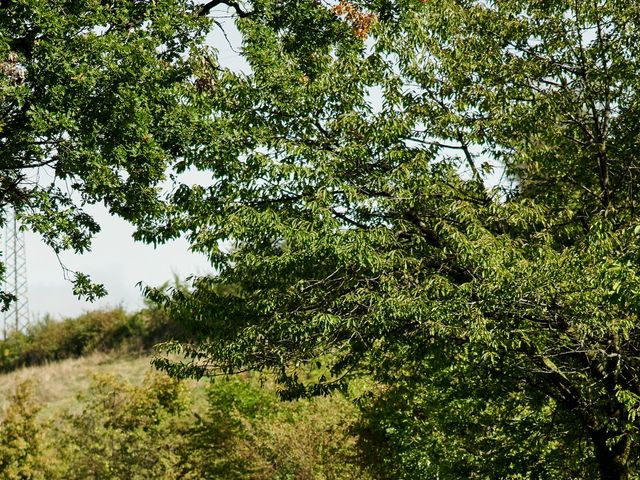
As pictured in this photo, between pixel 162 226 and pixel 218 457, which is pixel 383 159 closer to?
pixel 162 226

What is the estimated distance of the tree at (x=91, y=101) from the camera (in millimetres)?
12703

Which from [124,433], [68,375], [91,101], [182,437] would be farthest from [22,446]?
[68,375]

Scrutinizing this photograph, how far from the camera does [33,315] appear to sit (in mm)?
66500

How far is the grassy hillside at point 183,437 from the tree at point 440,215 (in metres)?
5.05

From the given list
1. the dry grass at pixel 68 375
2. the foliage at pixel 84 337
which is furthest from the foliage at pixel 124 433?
the foliage at pixel 84 337

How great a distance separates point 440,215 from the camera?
12.9 m

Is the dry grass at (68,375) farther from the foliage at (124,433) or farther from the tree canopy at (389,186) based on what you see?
the tree canopy at (389,186)

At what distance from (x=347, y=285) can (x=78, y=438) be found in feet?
50.3

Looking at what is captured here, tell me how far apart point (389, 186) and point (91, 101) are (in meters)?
4.83

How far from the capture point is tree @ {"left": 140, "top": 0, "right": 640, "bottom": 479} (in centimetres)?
1184

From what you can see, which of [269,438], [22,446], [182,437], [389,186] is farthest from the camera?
[22,446]

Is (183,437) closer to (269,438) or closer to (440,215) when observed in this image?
(269,438)

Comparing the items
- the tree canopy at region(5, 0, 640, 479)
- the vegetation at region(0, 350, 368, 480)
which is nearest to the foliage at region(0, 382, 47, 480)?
the vegetation at region(0, 350, 368, 480)

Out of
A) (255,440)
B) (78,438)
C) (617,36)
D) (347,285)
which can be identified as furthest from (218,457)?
(617,36)
